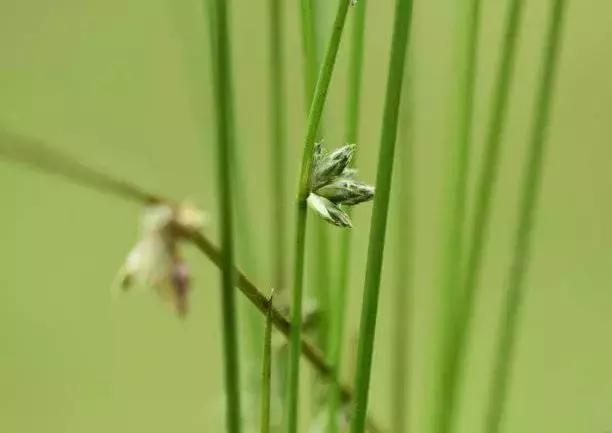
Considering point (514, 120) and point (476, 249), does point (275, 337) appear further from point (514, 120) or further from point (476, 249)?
point (514, 120)

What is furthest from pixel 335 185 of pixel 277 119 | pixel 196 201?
pixel 196 201

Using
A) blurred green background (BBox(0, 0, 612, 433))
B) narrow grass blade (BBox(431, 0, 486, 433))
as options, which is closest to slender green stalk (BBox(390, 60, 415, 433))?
narrow grass blade (BBox(431, 0, 486, 433))

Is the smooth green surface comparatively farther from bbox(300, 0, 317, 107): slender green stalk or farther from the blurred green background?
the blurred green background

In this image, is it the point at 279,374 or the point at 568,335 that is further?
the point at 568,335

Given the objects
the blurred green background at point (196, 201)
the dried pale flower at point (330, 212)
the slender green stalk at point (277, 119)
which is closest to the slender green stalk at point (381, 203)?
the dried pale flower at point (330, 212)

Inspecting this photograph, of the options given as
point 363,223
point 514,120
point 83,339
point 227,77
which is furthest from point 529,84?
point 227,77

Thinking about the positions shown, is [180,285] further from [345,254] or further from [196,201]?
[196,201]
